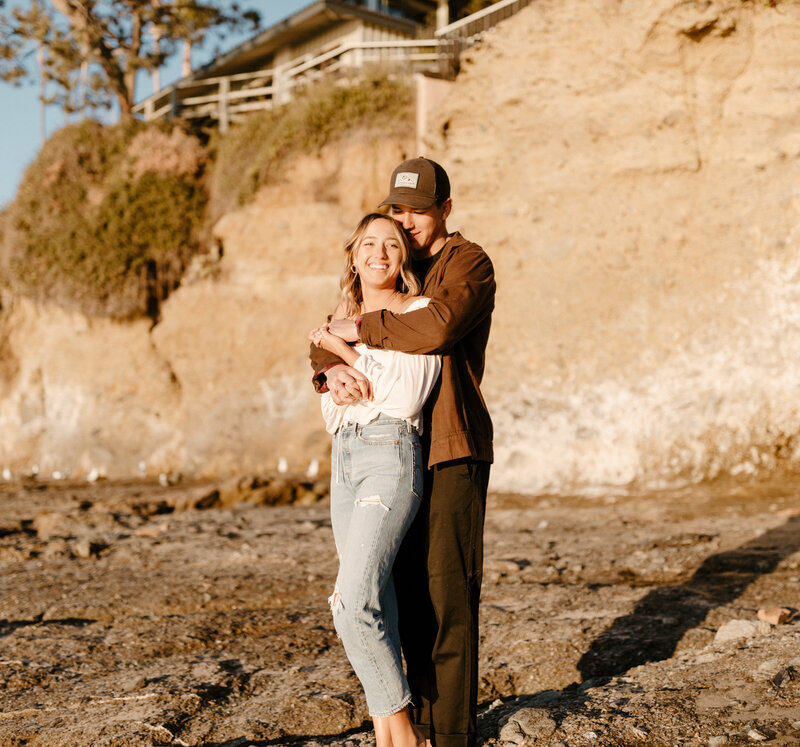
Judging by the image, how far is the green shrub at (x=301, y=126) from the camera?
41.5 feet

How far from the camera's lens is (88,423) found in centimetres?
1438

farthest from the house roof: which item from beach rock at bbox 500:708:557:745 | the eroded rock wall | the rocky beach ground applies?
beach rock at bbox 500:708:557:745

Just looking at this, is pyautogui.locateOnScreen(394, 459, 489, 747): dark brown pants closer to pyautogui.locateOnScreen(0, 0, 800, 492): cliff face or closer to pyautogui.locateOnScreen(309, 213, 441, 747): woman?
pyautogui.locateOnScreen(309, 213, 441, 747): woman

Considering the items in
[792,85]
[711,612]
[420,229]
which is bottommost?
[711,612]

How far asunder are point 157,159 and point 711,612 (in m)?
12.9

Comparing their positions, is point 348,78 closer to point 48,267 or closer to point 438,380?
point 48,267

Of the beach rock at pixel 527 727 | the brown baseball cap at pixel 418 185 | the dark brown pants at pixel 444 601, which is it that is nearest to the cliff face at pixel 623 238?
the beach rock at pixel 527 727

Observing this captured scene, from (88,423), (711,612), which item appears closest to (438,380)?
(711,612)

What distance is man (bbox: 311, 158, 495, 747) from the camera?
2.78 meters

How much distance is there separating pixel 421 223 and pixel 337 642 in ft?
8.40

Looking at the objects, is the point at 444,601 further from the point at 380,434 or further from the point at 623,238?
the point at 623,238

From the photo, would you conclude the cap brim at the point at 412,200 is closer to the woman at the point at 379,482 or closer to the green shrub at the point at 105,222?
the woman at the point at 379,482

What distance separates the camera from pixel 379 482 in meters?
2.69

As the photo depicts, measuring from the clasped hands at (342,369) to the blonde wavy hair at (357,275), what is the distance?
0.13 meters
